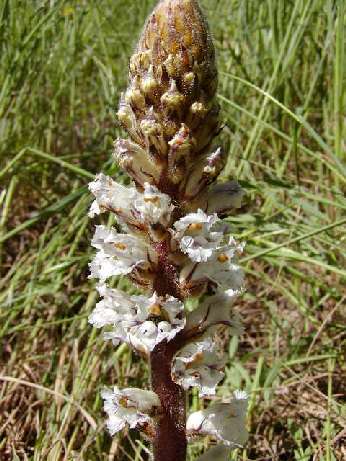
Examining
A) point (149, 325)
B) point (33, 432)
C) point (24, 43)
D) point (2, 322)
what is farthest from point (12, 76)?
point (149, 325)

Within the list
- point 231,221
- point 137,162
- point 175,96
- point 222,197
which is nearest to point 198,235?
point 222,197

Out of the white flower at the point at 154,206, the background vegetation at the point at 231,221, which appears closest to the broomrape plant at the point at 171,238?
the white flower at the point at 154,206

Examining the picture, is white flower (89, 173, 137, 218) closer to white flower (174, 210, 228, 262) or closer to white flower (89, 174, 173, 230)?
white flower (89, 174, 173, 230)

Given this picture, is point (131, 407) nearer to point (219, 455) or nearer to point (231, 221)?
point (219, 455)

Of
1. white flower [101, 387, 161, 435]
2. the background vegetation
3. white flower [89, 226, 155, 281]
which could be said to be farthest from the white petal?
the background vegetation

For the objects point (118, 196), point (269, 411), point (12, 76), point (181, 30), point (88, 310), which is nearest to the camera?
point (181, 30)

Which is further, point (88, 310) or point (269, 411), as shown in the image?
point (88, 310)

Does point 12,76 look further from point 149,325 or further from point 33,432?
point 149,325

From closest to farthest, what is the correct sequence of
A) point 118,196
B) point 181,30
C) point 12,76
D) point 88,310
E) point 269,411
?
point 181,30 → point 118,196 → point 269,411 → point 88,310 → point 12,76
